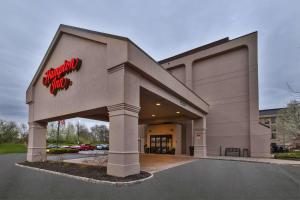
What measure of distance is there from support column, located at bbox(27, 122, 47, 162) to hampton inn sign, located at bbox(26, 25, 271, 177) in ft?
0.23

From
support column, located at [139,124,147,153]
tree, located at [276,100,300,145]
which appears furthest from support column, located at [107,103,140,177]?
tree, located at [276,100,300,145]

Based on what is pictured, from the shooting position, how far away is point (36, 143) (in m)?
16.1

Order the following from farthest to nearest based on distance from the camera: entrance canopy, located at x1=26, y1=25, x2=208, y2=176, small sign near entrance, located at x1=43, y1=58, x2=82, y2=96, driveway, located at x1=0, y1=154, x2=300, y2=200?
1. small sign near entrance, located at x1=43, y1=58, x2=82, y2=96
2. entrance canopy, located at x1=26, y1=25, x2=208, y2=176
3. driveway, located at x1=0, y1=154, x2=300, y2=200

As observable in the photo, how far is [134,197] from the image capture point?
253 inches

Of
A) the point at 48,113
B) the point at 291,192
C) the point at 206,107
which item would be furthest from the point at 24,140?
the point at 291,192

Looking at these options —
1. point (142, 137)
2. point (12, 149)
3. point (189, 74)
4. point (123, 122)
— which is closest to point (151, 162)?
point (123, 122)

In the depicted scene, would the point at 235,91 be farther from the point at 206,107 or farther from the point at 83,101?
the point at 83,101

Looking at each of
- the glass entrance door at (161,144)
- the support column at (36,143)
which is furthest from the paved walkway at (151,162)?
the glass entrance door at (161,144)

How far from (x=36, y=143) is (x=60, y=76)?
18.9 ft

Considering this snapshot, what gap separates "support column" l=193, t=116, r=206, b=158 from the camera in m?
20.4

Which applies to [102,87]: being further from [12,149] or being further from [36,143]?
[12,149]

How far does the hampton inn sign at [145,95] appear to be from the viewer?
10.1 meters

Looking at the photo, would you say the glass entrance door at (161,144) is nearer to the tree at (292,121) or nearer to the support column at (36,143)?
the support column at (36,143)

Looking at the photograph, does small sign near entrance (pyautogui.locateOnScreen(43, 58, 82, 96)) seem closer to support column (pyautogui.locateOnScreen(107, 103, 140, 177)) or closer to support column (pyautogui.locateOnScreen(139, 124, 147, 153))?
support column (pyautogui.locateOnScreen(107, 103, 140, 177))
